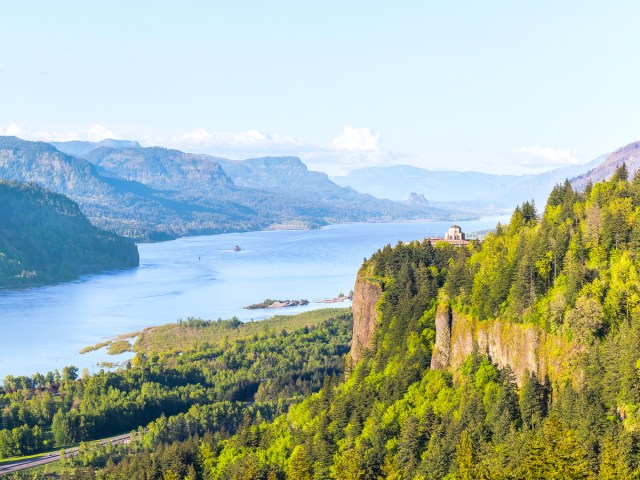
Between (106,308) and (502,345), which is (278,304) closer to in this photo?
(106,308)

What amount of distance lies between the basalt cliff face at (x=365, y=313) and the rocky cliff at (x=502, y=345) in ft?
32.4

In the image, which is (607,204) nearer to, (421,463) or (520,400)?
(520,400)

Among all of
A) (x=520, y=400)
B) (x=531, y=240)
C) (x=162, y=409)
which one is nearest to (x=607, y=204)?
(x=531, y=240)

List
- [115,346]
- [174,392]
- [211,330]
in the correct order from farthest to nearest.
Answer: [211,330] < [115,346] < [174,392]

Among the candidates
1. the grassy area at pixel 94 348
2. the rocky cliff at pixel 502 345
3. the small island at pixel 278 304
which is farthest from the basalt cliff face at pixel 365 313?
the small island at pixel 278 304

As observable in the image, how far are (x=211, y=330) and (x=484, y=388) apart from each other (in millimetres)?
82937

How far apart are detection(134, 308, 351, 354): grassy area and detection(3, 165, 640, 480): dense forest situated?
159 feet

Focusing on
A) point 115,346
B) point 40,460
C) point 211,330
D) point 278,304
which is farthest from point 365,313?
point 278,304

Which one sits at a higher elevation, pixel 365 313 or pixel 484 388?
pixel 365 313

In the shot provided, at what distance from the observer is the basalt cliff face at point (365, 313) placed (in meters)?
65.1

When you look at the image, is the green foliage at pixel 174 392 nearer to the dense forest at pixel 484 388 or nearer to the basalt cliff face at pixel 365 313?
the dense forest at pixel 484 388

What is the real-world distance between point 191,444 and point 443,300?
2144cm

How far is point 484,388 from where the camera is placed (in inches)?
1908

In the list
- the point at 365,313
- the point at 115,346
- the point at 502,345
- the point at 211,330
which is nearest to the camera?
the point at 502,345
